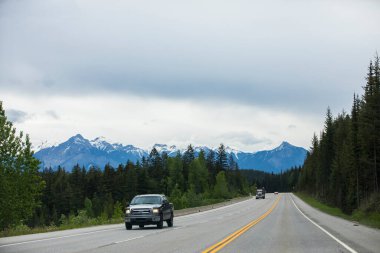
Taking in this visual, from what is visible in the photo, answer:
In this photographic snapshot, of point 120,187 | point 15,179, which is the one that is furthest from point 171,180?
point 15,179

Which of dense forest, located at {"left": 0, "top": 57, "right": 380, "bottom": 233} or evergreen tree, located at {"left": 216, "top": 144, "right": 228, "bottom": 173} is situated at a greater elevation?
evergreen tree, located at {"left": 216, "top": 144, "right": 228, "bottom": 173}

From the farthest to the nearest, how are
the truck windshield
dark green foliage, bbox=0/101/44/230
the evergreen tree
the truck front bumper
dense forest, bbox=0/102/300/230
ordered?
1. the evergreen tree
2. dense forest, bbox=0/102/300/230
3. dark green foliage, bbox=0/101/44/230
4. the truck windshield
5. the truck front bumper

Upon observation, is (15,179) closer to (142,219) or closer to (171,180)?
(142,219)

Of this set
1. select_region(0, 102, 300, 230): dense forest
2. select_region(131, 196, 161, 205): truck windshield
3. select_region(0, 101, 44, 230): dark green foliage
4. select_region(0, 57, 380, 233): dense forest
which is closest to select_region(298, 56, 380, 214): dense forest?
select_region(0, 57, 380, 233): dense forest

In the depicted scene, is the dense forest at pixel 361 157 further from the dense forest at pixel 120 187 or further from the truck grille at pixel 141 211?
the dense forest at pixel 120 187

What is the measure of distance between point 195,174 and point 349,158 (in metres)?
77.6

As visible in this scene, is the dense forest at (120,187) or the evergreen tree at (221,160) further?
the evergreen tree at (221,160)

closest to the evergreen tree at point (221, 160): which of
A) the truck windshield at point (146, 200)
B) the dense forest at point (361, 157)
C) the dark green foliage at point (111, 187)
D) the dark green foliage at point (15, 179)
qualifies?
the dark green foliage at point (111, 187)

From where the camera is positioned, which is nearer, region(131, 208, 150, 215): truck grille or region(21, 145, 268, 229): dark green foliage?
region(131, 208, 150, 215): truck grille

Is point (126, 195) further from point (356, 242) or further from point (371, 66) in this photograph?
point (356, 242)

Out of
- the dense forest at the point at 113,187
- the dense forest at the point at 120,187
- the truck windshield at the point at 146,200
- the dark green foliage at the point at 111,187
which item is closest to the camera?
the truck windshield at the point at 146,200

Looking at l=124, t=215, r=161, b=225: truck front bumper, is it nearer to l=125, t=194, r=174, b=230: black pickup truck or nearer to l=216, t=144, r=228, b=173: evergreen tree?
l=125, t=194, r=174, b=230: black pickup truck

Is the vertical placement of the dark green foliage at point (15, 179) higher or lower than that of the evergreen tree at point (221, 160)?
lower

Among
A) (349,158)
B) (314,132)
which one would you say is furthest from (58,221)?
Answer: (314,132)
